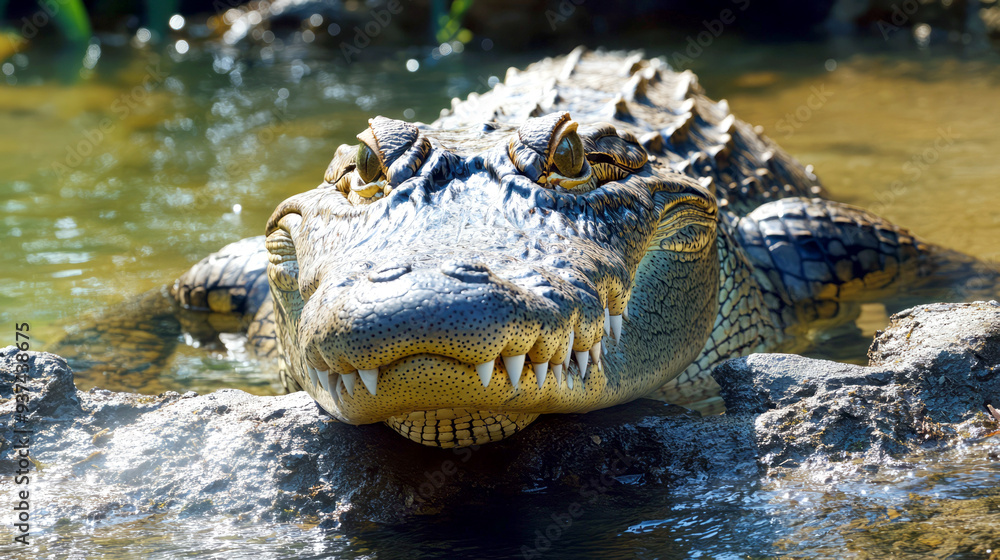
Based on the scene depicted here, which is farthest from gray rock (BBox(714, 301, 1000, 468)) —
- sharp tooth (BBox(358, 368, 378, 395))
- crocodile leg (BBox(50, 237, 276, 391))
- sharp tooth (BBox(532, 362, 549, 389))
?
crocodile leg (BBox(50, 237, 276, 391))

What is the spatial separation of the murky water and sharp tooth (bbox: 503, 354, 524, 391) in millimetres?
464

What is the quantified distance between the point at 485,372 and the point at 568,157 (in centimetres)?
104

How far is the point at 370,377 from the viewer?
1976mm

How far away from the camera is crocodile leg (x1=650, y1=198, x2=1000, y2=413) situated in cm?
417

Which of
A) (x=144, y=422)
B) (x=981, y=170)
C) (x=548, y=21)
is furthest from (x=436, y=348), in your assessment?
(x=548, y=21)

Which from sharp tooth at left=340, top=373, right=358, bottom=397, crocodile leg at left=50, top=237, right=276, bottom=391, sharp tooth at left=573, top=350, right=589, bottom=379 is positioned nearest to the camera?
sharp tooth at left=340, top=373, right=358, bottom=397

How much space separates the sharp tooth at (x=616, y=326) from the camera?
251 centimetres

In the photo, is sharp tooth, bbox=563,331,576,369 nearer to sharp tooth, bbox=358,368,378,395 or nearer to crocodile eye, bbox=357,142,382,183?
sharp tooth, bbox=358,368,378,395

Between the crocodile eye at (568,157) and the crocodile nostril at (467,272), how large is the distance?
2.75 ft

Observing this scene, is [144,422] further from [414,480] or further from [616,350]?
[616,350]

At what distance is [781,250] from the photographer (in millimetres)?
4309

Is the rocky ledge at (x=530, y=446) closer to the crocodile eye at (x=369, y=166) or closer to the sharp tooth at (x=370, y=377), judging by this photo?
the sharp tooth at (x=370, y=377)

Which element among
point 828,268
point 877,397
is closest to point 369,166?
point 877,397

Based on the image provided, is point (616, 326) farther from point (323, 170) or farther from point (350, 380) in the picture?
point (323, 170)
